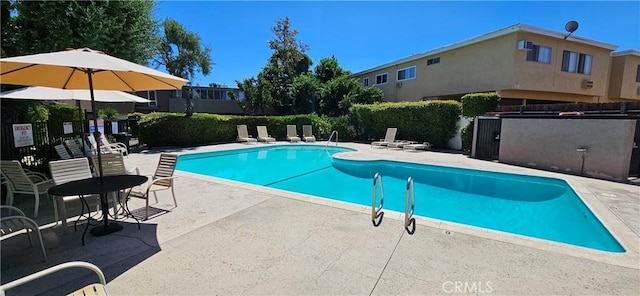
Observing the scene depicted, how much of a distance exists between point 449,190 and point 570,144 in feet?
14.4

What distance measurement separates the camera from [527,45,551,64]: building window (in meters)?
15.1

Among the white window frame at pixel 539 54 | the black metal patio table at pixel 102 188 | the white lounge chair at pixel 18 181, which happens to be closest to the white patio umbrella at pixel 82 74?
the black metal patio table at pixel 102 188

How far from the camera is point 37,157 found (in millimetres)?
7332

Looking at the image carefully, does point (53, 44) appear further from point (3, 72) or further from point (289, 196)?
point (289, 196)

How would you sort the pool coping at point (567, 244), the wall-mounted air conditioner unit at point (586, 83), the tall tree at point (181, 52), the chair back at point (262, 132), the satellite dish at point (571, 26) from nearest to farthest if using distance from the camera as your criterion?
the pool coping at point (567, 244), the satellite dish at point (571, 26), the wall-mounted air conditioner unit at point (586, 83), the chair back at point (262, 132), the tall tree at point (181, 52)

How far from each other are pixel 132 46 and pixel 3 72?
22.6 ft

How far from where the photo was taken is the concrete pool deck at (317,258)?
2.79m

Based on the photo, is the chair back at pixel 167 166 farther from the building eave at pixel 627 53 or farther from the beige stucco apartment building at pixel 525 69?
the building eave at pixel 627 53

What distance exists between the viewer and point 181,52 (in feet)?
85.7

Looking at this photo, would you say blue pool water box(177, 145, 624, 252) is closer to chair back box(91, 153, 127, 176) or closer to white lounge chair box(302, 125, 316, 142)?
chair back box(91, 153, 127, 176)

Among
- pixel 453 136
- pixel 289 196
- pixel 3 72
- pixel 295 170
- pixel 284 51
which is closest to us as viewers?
pixel 3 72

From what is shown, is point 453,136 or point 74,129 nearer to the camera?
point 74,129

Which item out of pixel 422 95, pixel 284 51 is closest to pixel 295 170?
pixel 422 95

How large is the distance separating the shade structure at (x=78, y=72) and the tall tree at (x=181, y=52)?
2161 cm
